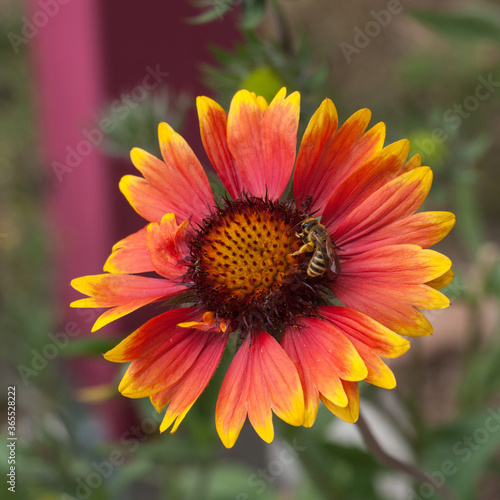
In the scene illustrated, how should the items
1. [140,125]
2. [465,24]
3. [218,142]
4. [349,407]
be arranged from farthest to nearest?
1. [465,24]
2. [140,125]
3. [218,142]
4. [349,407]

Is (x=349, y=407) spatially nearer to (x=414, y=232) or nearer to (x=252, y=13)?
(x=414, y=232)

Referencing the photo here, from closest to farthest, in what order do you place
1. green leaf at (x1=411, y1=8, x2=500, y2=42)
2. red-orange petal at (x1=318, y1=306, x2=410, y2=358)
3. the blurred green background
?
red-orange petal at (x1=318, y1=306, x2=410, y2=358)
the blurred green background
green leaf at (x1=411, y1=8, x2=500, y2=42)

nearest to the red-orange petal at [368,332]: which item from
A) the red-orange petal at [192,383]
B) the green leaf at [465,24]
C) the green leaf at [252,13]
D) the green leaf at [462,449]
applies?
the red-orange petal at [192,383]

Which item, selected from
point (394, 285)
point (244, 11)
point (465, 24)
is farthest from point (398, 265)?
point (465, 24)

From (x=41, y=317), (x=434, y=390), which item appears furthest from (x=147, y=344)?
(x=434, y=390)

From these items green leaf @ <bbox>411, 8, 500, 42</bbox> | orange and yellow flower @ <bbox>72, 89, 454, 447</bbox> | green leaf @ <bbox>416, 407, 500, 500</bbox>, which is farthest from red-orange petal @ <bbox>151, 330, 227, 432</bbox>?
green leaf @ <bbox>411, 8, 500, 42</bbox>

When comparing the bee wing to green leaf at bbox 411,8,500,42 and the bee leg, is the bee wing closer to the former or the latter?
the bee leg
